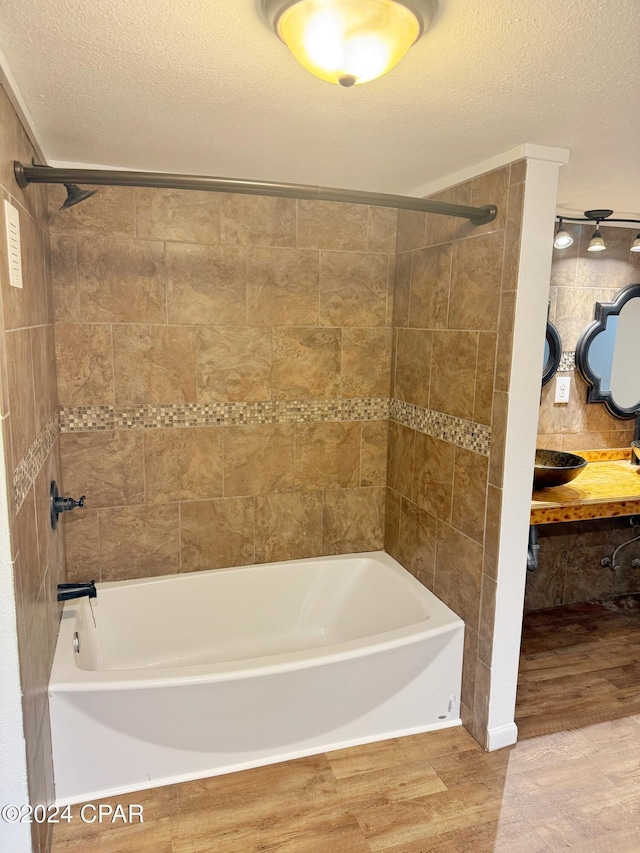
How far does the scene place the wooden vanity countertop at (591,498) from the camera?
2.54m

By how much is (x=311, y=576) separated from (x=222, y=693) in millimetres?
967

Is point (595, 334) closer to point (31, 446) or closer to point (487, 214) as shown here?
point (487, 214)

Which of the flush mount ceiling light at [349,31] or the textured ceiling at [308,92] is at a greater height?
the textured ceiling at [308,92]

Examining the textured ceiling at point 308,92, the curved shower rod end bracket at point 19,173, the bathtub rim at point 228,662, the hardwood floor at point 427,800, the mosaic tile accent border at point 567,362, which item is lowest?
the hardwood floor at point 427,800

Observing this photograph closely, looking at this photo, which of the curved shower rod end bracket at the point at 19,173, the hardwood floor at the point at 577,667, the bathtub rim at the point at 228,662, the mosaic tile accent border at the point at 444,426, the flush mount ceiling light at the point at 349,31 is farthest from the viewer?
the hardwood floor at the point at 577,667

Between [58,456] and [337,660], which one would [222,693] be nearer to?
[337,660]

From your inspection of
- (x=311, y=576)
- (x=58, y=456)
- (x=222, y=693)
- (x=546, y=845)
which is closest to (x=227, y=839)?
(x=222, y=693)

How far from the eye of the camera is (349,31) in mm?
1177

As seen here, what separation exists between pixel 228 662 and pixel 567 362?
2470mm

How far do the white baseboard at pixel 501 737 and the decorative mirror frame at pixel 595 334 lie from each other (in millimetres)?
1928

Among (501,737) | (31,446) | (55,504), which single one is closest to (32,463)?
(31,446)

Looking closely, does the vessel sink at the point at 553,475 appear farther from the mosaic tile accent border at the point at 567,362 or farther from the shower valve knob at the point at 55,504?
the shower valve knob at the point at 55,504

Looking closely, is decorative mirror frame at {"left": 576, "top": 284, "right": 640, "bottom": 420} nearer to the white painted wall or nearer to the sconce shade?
the sconce shade

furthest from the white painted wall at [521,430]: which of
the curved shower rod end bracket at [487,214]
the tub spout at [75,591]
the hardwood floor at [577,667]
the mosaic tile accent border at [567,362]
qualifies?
the tub spout at [75,591]
